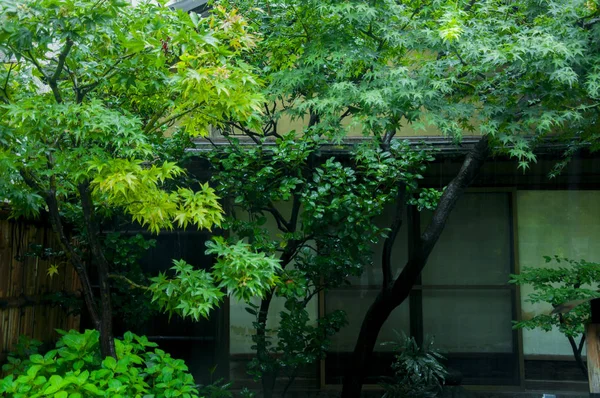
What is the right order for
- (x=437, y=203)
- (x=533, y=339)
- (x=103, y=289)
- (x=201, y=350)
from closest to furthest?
(x=103, y=289), (x=437, y=203), (x=201, y=350), (x=533, y=339)

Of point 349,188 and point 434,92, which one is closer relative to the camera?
point 434,92

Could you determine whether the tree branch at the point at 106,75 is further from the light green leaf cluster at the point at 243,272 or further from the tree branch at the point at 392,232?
the tree branch at the point at 392,232

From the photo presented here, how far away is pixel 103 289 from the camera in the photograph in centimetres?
549

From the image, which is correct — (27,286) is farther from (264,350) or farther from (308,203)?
(308,203)

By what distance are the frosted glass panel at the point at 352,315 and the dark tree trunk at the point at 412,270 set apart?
1085 millimetres

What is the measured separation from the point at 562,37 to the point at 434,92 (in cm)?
130

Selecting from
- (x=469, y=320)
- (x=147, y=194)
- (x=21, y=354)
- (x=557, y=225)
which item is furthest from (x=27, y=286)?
(x=557, y=225)

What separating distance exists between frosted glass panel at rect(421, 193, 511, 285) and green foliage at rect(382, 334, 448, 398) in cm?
112

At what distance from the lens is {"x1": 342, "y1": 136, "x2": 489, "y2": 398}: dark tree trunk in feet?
22.6

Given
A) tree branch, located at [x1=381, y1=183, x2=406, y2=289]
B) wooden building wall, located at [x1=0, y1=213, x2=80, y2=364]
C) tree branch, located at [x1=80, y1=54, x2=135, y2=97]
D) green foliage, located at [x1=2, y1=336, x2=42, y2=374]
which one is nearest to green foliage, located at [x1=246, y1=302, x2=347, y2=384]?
tree branch, located at [x1=381, y1=183, x2=406, y2=289]

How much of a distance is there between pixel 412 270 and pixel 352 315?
182cm

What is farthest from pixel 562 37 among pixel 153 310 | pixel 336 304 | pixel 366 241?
pixel 153 310

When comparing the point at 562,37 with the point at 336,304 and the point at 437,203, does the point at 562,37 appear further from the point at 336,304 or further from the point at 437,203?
the point at 336,304

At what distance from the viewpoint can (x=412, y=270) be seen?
23.3 ft
